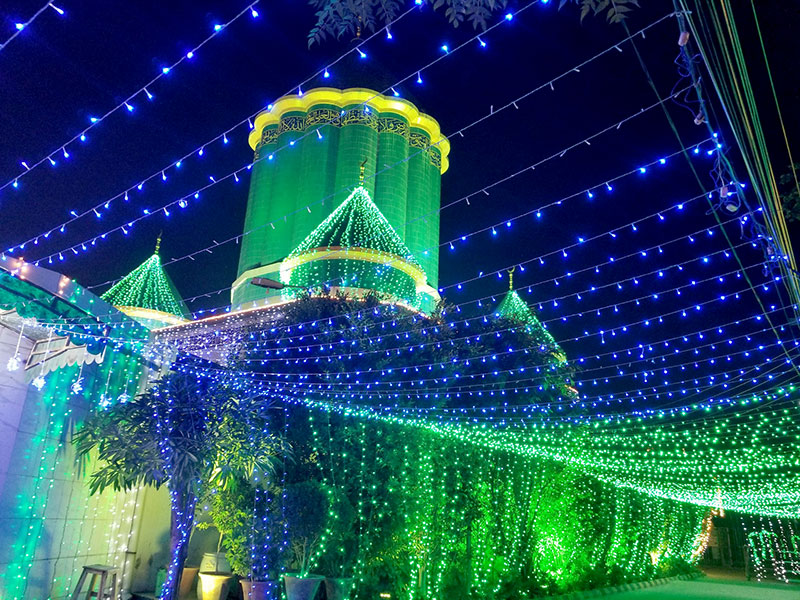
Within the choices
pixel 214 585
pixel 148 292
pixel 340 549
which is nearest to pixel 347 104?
pixel 148 292

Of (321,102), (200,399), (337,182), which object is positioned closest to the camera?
(200,399)

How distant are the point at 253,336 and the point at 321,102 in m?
14.0

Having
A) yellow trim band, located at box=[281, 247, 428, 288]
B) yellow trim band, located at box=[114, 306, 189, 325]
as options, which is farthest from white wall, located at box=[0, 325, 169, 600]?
yellow trim band, located at box=[114, 306, 189, 325]

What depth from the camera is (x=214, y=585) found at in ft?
31.9

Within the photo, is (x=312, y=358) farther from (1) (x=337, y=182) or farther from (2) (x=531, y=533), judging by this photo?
(1) (x=337, y=182)

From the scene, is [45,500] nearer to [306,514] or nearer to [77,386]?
[77,386]

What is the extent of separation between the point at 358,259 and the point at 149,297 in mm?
9875

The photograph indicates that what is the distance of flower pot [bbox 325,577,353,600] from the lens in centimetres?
958

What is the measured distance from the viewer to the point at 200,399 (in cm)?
805

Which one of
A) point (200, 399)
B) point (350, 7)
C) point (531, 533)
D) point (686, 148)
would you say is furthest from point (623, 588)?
point (350, 7)

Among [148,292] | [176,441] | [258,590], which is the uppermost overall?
[148,292]

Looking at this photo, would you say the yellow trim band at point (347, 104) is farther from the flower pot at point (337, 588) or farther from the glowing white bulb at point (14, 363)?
the flower pot at point (337, 588)

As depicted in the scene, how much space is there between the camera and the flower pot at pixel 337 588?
9578 mm

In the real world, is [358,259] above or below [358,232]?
below
